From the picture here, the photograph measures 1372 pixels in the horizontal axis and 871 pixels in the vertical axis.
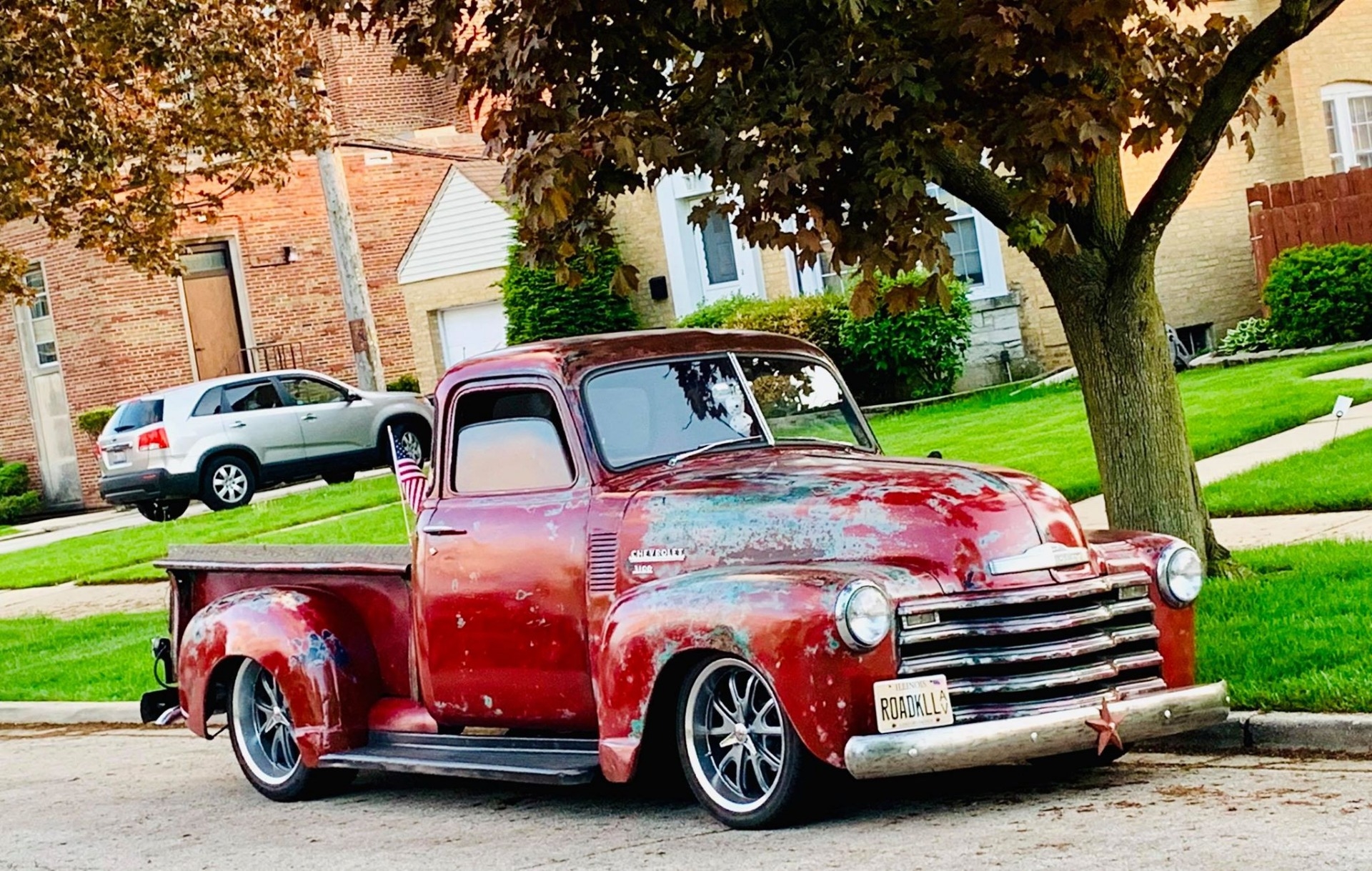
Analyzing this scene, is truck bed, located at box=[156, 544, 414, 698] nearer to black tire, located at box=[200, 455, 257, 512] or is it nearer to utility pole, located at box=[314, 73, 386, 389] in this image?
black tire, located at box=[200, 455, 257, 512]

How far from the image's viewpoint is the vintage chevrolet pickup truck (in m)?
6.68

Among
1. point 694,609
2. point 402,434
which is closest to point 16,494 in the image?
point 402,434

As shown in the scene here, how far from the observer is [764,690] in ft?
22.9

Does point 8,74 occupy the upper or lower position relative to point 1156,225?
upper

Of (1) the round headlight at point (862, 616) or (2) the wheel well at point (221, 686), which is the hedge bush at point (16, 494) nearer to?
(2) the wheel well at point (221, 686)

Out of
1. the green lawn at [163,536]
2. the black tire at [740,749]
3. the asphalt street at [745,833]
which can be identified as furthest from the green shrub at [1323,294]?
the black tire at [740,749]

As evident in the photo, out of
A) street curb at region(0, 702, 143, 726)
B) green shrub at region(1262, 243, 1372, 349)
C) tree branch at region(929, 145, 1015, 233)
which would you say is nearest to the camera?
tree branch at region(929, 145, 1015, 233)

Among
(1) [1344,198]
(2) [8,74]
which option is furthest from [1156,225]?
(1) [1344,198]

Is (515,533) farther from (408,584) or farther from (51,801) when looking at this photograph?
(51,801)

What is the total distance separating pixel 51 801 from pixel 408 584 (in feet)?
7.98

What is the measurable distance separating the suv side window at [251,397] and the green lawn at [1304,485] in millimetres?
15292


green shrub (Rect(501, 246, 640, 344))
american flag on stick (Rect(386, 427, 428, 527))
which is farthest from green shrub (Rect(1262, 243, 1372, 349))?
american flag on stick (Rect(386, 427, 428, 527))

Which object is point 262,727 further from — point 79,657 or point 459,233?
point 459,233

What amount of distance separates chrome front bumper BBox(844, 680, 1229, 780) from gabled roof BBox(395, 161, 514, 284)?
78.6 ft
